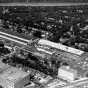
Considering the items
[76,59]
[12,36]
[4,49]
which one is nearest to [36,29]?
[12,36]

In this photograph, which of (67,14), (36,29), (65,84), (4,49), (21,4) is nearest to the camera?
(65,84)

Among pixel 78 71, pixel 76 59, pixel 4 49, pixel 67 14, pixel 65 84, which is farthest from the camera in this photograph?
pixel 67 14

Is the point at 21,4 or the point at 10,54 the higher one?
the point at 21,4

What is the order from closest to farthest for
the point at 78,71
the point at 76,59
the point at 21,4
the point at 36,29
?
the point at 78,71 < the point at 76,59 < the point at 36,29 < the point at 21,4

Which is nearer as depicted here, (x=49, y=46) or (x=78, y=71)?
(x=78, y=71)

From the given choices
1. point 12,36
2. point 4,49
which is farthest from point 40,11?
point 4,49

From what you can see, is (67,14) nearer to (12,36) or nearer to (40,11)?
(40,11)

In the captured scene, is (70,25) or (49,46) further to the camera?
(70,25)

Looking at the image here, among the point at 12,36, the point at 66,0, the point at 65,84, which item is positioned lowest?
the point at 65,84

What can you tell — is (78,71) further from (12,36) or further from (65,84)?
(12,36)
